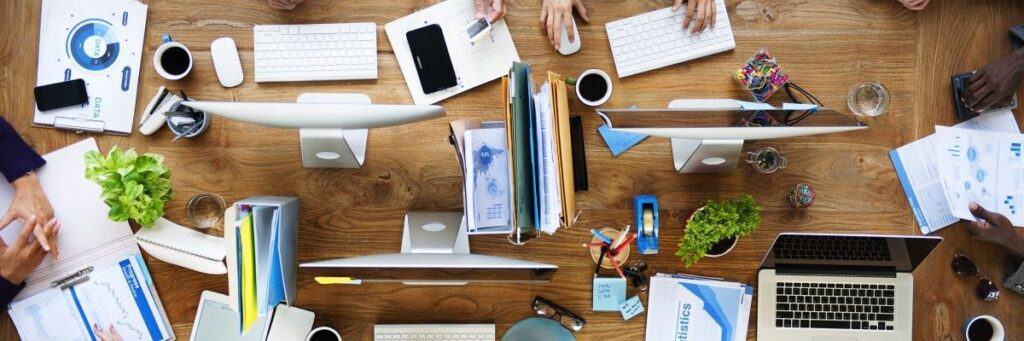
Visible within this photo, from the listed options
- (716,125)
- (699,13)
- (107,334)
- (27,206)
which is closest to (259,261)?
(107,334)

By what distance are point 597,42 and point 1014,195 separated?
3.78 ft

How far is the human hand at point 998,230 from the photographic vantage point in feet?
5.41

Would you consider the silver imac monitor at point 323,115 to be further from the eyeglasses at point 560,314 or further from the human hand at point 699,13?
the human hand at point 699,13

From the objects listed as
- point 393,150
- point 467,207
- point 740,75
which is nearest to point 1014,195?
point 740,75

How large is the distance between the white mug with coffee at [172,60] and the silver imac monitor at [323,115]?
31 centimetres

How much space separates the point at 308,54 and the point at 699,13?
3.27ft

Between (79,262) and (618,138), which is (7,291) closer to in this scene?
(79,262)

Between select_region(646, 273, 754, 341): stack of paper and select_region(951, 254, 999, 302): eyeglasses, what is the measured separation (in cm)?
54

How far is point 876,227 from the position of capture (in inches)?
67.3

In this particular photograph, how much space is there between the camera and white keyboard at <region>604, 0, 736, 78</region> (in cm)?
168

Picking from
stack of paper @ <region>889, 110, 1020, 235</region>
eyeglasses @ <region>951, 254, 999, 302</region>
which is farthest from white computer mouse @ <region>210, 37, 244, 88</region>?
eyeglasses @ <region>951, 254, 999, 302</region>

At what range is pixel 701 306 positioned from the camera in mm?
1697

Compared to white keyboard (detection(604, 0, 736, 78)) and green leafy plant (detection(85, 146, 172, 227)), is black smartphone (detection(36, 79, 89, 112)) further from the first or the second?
white keyboard (detection(604, 0, 736, 78))

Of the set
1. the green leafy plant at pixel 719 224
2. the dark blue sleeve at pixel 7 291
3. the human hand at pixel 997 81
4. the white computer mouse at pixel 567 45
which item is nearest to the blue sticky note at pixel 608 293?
the green leafy plant at pixel 719 224
